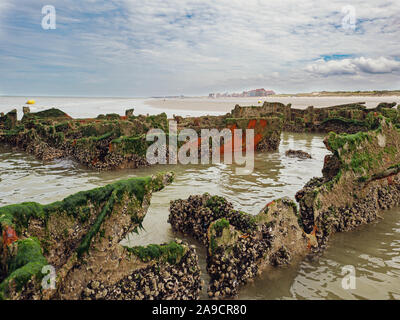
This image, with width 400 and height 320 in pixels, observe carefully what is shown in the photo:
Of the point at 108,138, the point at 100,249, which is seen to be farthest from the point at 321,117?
the point at 100,249

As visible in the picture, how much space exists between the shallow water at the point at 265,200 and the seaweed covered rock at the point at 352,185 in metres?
0.33

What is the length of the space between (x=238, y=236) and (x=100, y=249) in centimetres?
202

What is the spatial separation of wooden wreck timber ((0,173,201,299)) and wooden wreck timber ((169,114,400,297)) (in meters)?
0.56

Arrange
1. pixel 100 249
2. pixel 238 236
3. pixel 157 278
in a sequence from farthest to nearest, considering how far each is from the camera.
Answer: pixel 238 236
pixel 157 278
pixel 100 249

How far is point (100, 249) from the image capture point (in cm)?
363

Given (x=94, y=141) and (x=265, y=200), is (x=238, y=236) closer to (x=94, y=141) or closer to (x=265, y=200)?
(x=265, y=200)

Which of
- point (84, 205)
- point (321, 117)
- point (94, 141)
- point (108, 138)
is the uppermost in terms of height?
point (321, 117)

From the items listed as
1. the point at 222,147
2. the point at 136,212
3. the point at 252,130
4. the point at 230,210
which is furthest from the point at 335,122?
the point at 136,212

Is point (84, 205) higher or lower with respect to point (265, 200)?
higher

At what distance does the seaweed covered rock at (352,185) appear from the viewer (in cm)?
572

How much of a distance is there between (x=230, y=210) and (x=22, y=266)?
10.7ft

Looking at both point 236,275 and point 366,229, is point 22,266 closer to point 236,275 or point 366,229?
point 236,275

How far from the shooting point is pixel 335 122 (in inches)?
919

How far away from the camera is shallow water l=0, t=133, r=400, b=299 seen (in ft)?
14.2
